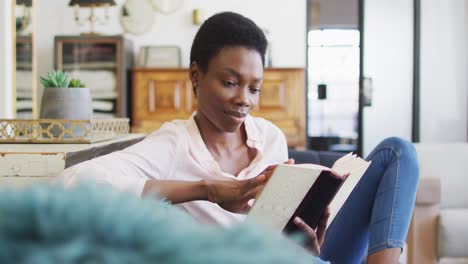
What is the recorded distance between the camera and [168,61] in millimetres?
5688

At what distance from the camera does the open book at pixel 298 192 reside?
0.89 m

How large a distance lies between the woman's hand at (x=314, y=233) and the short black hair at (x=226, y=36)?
1.30 feet

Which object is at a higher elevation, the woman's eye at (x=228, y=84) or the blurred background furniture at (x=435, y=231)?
the woman's eye at (x=228, y=84)

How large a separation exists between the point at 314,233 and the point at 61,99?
2.40 ft

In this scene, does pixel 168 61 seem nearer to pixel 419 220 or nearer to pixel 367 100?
pixel 367 100

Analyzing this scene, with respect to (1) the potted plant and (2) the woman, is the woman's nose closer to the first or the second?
(2) the woman

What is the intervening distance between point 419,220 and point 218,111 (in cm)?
196

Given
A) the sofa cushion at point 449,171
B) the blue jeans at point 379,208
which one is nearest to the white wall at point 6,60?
the blue jeans at point 379,208

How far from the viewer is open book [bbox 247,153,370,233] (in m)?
0.89

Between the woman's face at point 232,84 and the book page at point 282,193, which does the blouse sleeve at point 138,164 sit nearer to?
the woman's face at point 232,84

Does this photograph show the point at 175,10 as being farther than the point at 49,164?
Yes

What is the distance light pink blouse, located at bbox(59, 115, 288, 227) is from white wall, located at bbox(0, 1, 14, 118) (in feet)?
2.05

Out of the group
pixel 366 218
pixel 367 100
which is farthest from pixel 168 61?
pixel 366 218

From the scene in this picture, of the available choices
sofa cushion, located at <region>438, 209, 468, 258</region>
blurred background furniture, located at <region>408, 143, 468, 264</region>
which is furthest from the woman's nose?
sofa cushion, located at <region>438, 209, 468, 258</region>
